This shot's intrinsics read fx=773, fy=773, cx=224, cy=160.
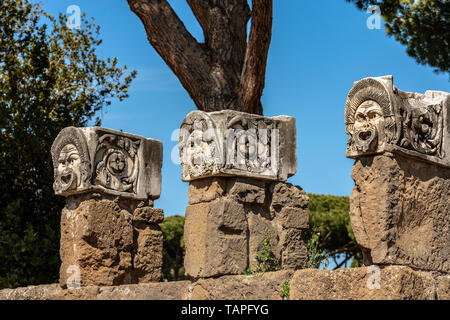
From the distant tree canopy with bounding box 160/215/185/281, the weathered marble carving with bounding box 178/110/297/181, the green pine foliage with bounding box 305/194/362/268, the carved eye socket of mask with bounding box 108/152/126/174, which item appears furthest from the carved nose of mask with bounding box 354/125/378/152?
the distant tree canopy with bounding box 160/215/185/281

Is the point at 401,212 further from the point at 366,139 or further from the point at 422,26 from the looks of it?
the point at 422,26

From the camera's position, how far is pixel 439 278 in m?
4.94

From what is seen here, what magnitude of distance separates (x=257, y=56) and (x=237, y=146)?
3.86m

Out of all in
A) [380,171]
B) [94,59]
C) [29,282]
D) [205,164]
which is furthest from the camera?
[94,59]

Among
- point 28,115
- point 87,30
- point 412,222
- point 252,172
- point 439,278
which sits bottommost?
point 439,278

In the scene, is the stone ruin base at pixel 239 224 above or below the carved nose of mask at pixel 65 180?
below

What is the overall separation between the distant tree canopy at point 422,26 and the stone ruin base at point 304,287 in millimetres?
5489

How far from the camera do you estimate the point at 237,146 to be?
6008mm

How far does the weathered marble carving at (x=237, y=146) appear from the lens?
5.96 metres

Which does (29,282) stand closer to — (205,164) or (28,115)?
(28,115)

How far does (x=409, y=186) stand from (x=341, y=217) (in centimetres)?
1308

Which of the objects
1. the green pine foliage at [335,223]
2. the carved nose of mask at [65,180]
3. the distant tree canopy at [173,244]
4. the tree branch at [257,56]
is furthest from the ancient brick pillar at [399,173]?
the distant tree canopy at [173,244]

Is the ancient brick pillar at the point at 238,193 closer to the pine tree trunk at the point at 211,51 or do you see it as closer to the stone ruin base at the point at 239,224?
the stone ruin base at the point at 239,224

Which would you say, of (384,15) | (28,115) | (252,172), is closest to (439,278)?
(252,172)
